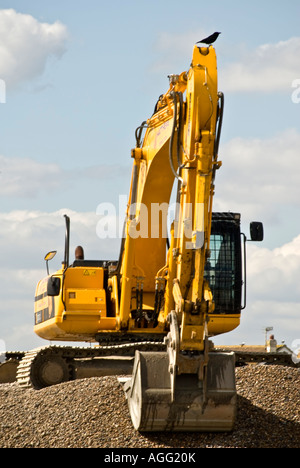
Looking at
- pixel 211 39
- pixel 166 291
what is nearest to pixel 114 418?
pixel 166 291

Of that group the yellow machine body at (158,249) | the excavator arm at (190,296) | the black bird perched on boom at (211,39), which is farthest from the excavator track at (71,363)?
the black bird perched on boom at (211,39)

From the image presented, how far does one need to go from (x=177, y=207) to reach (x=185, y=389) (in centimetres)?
291

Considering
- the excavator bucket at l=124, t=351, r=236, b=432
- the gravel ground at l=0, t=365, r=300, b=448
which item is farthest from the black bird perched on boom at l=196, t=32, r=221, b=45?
the gravel ground at l=0, t=365, r=300, b=448

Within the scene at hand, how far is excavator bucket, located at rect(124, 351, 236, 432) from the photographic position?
11383 millimetres

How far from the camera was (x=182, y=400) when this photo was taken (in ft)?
37.6

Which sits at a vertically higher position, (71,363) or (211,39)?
(211,39)

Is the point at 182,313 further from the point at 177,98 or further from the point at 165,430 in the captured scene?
the point at 177,98

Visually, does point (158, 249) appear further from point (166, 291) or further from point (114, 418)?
point (114, 418)

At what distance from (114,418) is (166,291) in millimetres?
3061

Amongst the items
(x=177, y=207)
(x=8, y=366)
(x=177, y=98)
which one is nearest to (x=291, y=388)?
(x=177, y=207)

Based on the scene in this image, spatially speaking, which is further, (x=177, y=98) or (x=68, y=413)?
(x=177, y=98)

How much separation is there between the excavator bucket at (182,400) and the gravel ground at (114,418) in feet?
0.59
